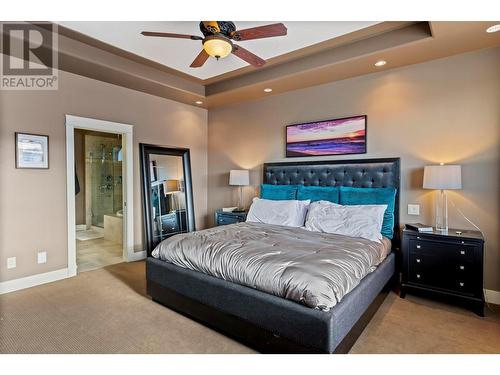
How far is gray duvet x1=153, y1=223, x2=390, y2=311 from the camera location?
71.3 inches

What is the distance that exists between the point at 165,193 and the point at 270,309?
3341 millimetres

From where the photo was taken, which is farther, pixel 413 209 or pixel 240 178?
pixel 240 178

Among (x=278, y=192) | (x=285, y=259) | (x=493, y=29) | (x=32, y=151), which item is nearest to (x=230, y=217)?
(x=278, y=192)

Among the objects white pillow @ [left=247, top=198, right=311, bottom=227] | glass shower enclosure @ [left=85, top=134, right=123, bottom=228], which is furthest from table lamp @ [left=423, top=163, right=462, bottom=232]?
glass shower enclosure @ [left=85, top=134, right=123, bottom=228]

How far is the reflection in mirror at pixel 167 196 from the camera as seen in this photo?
14.9ft

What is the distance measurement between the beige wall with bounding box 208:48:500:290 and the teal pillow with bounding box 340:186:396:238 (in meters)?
0.24

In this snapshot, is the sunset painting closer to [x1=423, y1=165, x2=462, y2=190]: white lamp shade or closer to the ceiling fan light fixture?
[x1=423, y1=165, x2=462, y2=190]: white lamp shade

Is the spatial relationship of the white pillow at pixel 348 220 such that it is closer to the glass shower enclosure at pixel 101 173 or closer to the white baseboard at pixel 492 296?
the white baseboard at pixel 492 296

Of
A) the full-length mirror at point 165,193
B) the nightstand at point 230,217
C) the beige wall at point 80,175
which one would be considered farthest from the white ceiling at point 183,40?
the beige wall at point 80,175

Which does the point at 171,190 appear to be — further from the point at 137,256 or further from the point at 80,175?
the point at 80,175

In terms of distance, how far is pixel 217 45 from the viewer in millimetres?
2246

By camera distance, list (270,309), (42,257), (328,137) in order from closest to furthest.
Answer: (270,309), (42,257), (328,137)

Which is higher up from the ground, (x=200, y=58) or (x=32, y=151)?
(x=200, y=58)

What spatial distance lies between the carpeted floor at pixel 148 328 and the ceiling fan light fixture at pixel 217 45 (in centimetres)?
242
